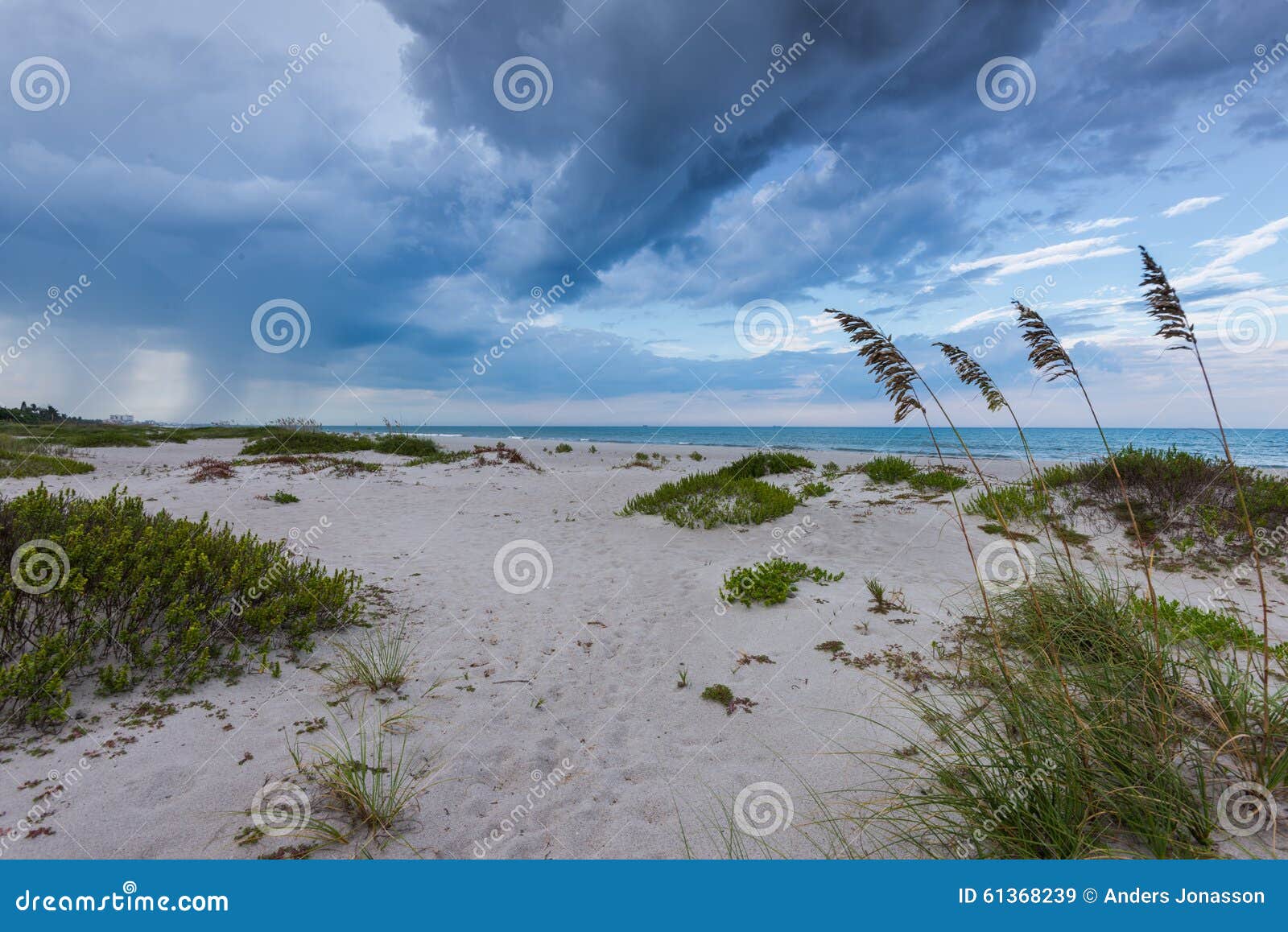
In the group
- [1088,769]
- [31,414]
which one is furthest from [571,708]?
[31,414]

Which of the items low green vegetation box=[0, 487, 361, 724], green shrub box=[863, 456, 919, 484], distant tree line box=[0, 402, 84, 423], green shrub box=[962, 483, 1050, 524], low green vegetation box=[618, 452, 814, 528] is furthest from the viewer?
distant tree line box=[0, 402, 84, 423]

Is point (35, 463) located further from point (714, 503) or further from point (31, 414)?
point (31, 414)

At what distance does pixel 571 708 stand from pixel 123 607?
4032 mm

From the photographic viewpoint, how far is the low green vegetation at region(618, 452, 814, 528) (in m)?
11.5

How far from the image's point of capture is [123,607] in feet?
15.7

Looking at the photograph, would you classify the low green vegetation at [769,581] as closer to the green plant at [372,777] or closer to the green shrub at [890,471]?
the green plant at [372,777]

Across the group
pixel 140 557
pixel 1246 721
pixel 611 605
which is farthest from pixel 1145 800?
pixel 140 557

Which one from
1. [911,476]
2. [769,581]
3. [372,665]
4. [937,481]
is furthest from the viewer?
[911,476]

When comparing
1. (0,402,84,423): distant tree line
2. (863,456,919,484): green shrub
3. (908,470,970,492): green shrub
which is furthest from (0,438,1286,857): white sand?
(0,402,84,423): distant tree line

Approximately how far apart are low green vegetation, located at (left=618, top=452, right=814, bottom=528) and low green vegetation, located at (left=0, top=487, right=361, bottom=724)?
24.3ft

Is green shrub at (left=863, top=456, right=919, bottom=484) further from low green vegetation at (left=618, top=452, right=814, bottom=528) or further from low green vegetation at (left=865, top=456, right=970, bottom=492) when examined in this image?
low green vegetation at (left=618, top=452, right=814, bottom=528)

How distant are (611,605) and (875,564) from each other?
14.1 feet

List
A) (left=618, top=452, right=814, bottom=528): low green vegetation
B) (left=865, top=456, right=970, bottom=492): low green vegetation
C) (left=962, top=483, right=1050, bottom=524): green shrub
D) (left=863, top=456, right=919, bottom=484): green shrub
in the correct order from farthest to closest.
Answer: (left=863, top=456, right=919, bottom=484): green shrub < (left=865, top=456, right=970, bottom=492): low green vegetation < (left=618, top=452, right=814, bottom=528): low green vegetation < (left=962, top=483, right=1050, bottom=524): green shrub

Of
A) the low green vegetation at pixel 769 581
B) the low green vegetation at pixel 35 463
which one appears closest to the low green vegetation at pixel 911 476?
the low green vegetation at pixel 769 581
